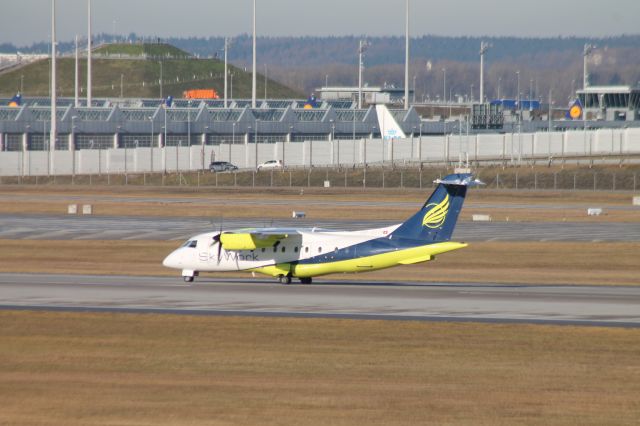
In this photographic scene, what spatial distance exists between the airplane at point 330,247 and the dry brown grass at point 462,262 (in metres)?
5.64

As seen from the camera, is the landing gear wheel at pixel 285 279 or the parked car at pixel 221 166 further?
the parked car at pixel 221 166

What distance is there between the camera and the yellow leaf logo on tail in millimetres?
52688

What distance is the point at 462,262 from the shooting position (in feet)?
226

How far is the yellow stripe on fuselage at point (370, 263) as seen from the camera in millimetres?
51875

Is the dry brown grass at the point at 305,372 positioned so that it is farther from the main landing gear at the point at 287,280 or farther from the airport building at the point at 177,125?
the airport building at the point at 177,125

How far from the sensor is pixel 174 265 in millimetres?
56375

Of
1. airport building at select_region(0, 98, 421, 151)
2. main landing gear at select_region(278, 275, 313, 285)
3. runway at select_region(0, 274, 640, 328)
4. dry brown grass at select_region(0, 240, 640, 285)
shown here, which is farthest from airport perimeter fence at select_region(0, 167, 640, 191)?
runway at select_region(0, 274, 640, 328)

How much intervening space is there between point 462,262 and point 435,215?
1646 centimetres

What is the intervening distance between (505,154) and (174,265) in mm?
116242

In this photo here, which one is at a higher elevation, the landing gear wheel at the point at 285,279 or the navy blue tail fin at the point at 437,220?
the navy blue tail fin at the point at 437,220

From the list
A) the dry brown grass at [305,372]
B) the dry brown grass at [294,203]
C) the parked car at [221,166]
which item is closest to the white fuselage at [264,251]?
the dry brown grass at [305,372]

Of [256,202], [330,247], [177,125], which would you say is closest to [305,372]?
[330,247]

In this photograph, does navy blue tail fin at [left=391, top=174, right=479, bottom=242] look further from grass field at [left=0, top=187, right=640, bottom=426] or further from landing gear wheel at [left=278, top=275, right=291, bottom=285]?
grass field at [left=0, top=187, right=640, bottom=426]

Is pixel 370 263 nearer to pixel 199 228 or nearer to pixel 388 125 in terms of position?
pixel 199 228
